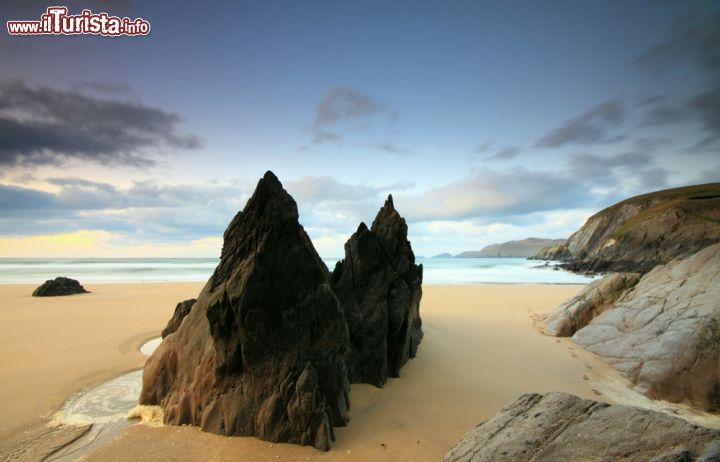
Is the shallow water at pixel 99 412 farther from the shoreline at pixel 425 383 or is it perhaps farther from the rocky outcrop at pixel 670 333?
the rocky outcrop at pixel 670 333

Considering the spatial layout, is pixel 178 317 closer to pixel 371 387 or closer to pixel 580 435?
pixel 371 387

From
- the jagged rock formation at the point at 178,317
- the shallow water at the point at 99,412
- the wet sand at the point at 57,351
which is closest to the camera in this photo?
the shallow water at the point at 99,412

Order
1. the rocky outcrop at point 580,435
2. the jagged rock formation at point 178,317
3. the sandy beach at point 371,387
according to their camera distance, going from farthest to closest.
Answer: the jagged rock formation at point 178,317
the sandy beach at point 371,387
the rocky outcrop at point 580,435

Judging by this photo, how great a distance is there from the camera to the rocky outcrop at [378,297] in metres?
6.98

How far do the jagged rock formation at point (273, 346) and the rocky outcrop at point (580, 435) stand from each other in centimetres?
220

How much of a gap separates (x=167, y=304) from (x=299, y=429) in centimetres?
1609

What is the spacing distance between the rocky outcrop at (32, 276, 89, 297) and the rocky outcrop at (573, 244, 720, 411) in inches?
1073

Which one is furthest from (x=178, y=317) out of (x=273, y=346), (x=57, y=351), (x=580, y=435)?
(x=580, y=435)

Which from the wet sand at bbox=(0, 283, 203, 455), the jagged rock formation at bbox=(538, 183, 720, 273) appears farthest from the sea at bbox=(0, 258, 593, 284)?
the wet sand at bbox=(0, 283, 203, 455)

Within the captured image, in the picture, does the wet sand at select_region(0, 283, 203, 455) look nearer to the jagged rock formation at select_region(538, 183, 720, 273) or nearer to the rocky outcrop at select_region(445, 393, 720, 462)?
the rocky outcrop at select_region(445, 393, 720, 462)

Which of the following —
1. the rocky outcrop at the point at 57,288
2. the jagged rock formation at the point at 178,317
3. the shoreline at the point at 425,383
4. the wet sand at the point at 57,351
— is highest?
the rocky outcrop at the point at 57,288

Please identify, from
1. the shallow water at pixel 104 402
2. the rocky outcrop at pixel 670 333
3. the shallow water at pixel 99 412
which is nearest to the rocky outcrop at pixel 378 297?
the shallow water at pixel 99 412

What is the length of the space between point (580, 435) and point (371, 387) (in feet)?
13.8

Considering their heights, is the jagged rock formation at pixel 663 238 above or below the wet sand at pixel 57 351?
above
